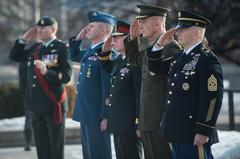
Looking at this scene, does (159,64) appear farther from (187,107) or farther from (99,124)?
(99,124)

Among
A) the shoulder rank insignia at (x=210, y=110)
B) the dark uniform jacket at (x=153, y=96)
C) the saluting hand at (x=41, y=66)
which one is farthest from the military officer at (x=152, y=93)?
the saluting hand at (x=41, y=66)

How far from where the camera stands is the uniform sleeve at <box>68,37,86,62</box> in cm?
800

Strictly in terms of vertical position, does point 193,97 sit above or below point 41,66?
above

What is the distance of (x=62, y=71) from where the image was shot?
27.2 ft

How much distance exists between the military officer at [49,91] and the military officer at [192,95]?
248cm

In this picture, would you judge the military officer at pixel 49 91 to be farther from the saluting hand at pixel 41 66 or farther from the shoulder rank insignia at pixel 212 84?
the shoulder rank insignia at pixel 212 84

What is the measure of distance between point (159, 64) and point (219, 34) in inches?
442

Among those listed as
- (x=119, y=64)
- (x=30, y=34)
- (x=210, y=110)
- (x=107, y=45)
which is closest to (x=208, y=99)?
(x=210, y=110)

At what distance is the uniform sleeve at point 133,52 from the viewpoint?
21.7ft

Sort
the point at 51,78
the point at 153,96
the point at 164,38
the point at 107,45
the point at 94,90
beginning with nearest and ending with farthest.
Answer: the point at 164,38 → the point at 153,96 → the point at 107,45 → the point at 94,90 → the point at 51,78

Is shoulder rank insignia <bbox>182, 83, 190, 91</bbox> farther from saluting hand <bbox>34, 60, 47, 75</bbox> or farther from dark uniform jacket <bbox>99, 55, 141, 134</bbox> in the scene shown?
saluting hand <bbox>34, 60, 47, 75</bbox>

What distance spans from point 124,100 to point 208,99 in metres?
1.34

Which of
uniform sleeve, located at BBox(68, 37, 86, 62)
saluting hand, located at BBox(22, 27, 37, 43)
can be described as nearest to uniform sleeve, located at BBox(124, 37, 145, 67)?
uniform sleeve, located at BBox(68, 37, 86, 62)

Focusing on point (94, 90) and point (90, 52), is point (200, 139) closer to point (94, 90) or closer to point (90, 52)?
point (94, 90)
